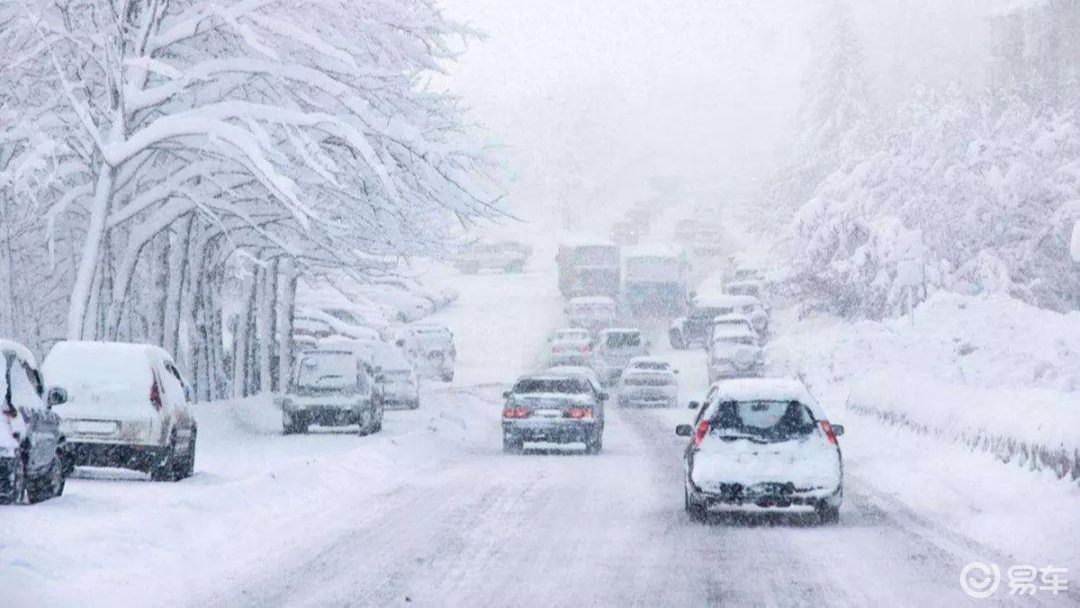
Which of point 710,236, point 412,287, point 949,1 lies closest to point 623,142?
point 949,1

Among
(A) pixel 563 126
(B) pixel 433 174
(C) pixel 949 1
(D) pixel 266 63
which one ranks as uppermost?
(C) pixel 949 1

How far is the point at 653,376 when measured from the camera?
4788 cm

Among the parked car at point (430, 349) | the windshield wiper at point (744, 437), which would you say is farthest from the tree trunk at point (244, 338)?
the windshield wiper at point (744, 437)

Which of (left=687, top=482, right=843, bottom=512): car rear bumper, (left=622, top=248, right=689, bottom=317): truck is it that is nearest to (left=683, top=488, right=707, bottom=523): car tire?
(left=687, top=482, right=843, bottom=512): car rear bumper

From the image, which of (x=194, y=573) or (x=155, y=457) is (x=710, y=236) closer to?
(x=155, y=457)

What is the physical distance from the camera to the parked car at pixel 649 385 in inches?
1877

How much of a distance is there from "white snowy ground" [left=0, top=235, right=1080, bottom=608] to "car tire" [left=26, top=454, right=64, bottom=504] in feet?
0.57

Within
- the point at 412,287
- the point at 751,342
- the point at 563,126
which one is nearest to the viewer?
the point at 751,342

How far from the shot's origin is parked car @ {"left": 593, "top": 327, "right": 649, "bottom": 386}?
186 feet

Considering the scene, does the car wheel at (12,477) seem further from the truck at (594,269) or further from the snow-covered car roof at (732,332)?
the truck at (594,269)

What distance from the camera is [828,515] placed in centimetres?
1772

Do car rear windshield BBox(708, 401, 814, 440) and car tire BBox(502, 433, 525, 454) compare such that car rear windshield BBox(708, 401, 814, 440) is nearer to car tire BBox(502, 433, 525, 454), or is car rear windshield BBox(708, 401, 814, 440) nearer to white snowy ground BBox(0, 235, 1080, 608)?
white snowy ground BBox(0, 235, 1080, 608)

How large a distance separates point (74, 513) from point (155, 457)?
4682 millimetres

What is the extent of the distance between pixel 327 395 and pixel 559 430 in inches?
224
